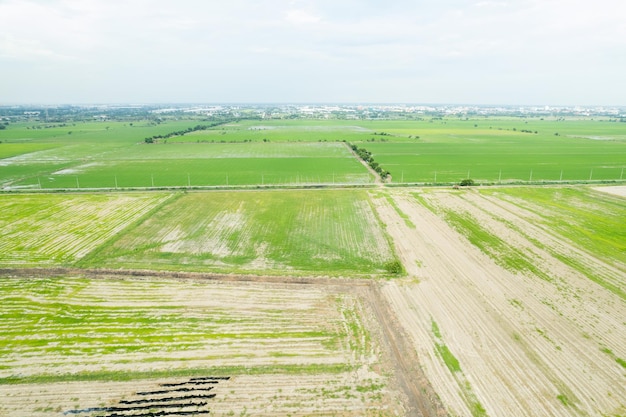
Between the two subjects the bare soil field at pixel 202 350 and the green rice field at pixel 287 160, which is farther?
the green rice field at pixel 287 160

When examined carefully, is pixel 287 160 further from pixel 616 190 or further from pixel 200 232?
pixel 616 190

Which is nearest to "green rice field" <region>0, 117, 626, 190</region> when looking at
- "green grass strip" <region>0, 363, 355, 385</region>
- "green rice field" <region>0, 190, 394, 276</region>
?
"green rice field" <region>0, 190, 394, 276</region>

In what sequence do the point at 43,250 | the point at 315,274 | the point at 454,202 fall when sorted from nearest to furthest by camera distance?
the point at 315,274
the point at 43,250
the point at 454,202

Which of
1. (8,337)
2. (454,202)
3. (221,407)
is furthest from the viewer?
(454,202)

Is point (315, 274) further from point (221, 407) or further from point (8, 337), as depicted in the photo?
point (8, 337)

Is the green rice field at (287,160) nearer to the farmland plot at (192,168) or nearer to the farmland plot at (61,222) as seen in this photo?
the farmland plot at (192,168)

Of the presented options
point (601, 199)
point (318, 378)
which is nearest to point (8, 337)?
point (318, 378)

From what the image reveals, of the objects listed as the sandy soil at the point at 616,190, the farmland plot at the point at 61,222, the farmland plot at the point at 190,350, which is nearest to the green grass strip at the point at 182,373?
the farmland plot at the point at 190,350
